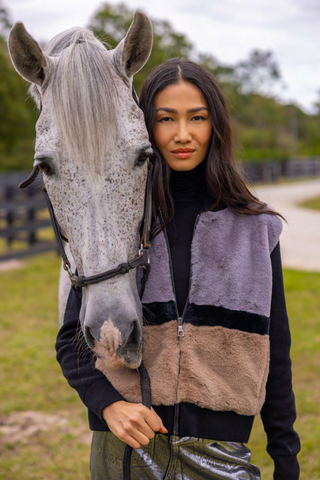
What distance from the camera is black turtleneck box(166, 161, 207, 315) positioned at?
60.1 inches

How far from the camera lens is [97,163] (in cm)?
132

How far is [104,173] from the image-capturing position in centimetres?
132

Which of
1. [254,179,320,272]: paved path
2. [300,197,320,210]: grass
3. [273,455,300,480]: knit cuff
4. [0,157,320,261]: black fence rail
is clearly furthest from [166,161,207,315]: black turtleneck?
[300,197,320,210]: grass

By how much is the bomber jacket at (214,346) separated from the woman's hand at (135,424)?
0.18 ft

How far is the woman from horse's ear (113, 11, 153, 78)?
0.11m

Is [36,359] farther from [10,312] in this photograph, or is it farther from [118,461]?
[118,461]

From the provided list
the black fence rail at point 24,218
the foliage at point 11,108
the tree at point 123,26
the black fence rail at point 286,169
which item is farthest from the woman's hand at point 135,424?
the black fence rail at point 286,169

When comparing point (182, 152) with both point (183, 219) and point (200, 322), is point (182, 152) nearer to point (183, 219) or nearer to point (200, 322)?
point (183, 219)

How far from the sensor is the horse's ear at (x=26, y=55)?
4.41 ft

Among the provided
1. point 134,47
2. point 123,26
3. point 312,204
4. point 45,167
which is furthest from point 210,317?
point 123,26

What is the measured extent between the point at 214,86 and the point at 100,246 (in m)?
0.68

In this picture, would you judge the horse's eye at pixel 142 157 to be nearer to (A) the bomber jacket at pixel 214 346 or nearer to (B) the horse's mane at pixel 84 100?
(B) the horse's mane at pixel 84 100

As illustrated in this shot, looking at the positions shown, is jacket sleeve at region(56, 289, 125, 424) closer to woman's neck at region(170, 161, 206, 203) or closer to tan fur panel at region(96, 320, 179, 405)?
tan fur panel at region(96, 320, 179, 405)

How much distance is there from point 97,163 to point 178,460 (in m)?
0.90
